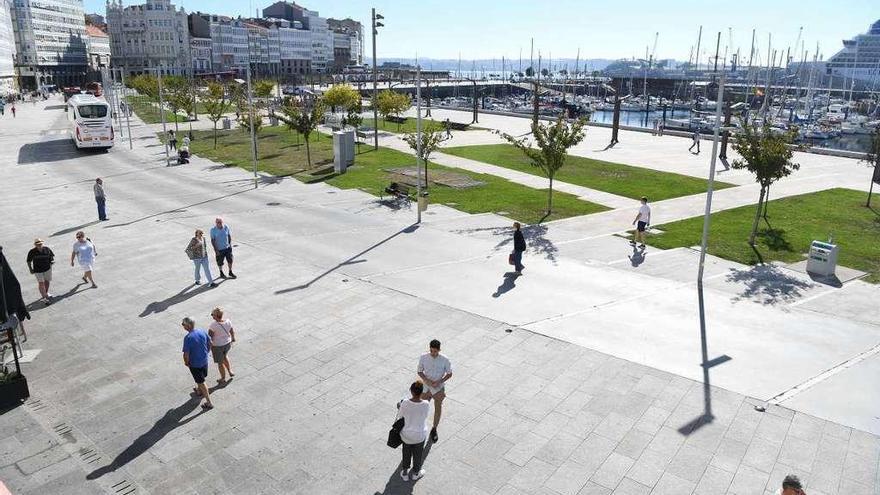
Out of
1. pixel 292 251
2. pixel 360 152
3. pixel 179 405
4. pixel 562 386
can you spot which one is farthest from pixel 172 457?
pixel 360 152

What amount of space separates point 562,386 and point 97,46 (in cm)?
20103

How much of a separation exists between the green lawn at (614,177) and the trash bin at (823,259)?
32.4ft

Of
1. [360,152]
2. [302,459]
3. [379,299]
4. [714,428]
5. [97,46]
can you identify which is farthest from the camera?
[97,46]

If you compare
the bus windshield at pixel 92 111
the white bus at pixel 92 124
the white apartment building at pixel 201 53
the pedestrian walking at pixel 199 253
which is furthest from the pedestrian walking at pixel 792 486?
the white apartment building at pixel 201 53

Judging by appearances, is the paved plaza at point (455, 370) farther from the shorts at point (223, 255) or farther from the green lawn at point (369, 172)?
the green lawn at point (369, 172)

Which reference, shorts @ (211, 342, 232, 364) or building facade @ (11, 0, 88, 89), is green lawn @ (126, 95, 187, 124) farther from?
building facade @ (11, 0, 88, 89)

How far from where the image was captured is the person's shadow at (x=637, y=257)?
1786cm

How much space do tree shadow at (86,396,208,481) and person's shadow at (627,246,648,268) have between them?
12.3m

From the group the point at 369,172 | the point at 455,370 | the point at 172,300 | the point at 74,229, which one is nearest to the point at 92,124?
the point at 369,172

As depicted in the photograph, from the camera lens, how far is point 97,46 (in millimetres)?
175625

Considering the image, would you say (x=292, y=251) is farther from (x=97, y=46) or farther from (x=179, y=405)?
(x=97, y=46)

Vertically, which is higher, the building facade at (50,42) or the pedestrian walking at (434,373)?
the building facade at (50,42)

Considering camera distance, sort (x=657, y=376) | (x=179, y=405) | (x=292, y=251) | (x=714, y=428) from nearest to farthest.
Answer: (x=714, y=428)
(x=179, y=405)
(x=657, y=376)
(x=292, y=251)

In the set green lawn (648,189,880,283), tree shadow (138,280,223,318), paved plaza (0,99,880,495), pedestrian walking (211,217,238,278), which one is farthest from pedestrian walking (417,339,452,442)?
green lawn (648,189,880,283)
